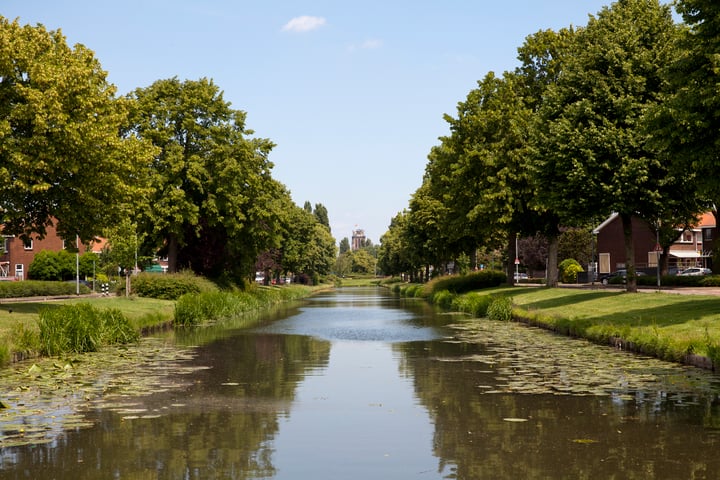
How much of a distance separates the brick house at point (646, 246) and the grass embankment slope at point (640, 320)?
4577cm

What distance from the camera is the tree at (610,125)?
34.4m

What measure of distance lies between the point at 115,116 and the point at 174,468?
24908mm

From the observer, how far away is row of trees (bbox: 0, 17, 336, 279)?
2814 centimetres

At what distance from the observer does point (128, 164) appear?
31.4 metres

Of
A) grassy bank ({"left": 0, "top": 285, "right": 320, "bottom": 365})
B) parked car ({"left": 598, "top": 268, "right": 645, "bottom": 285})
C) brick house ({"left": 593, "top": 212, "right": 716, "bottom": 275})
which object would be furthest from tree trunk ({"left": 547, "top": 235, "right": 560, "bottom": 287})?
brick house ({"left": 593, "top": 212, "right": 716, "bottom": 275})

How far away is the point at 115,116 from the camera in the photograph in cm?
3147

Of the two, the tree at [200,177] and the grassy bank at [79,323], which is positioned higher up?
the tree at [200,177]

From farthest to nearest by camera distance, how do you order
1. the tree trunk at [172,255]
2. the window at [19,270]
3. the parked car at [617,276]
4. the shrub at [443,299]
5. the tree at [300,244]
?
the tree at [300,244] < the window at [19,270] < the parked car at [617,276] < the shrub at [443,299] < the tree trunk at [172,255]

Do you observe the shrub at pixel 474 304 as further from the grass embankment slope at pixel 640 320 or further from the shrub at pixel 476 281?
the shrub at pixel 476 281

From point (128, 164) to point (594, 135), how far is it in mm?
20852

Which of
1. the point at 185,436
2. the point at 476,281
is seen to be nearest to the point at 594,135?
the point at 476,281

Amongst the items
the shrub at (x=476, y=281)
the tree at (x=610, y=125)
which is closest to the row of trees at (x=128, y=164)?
the shrub at (x=476, y=281)

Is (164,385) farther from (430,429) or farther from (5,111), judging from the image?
(5,111)

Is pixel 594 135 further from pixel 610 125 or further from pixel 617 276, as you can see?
pixel 617 276
